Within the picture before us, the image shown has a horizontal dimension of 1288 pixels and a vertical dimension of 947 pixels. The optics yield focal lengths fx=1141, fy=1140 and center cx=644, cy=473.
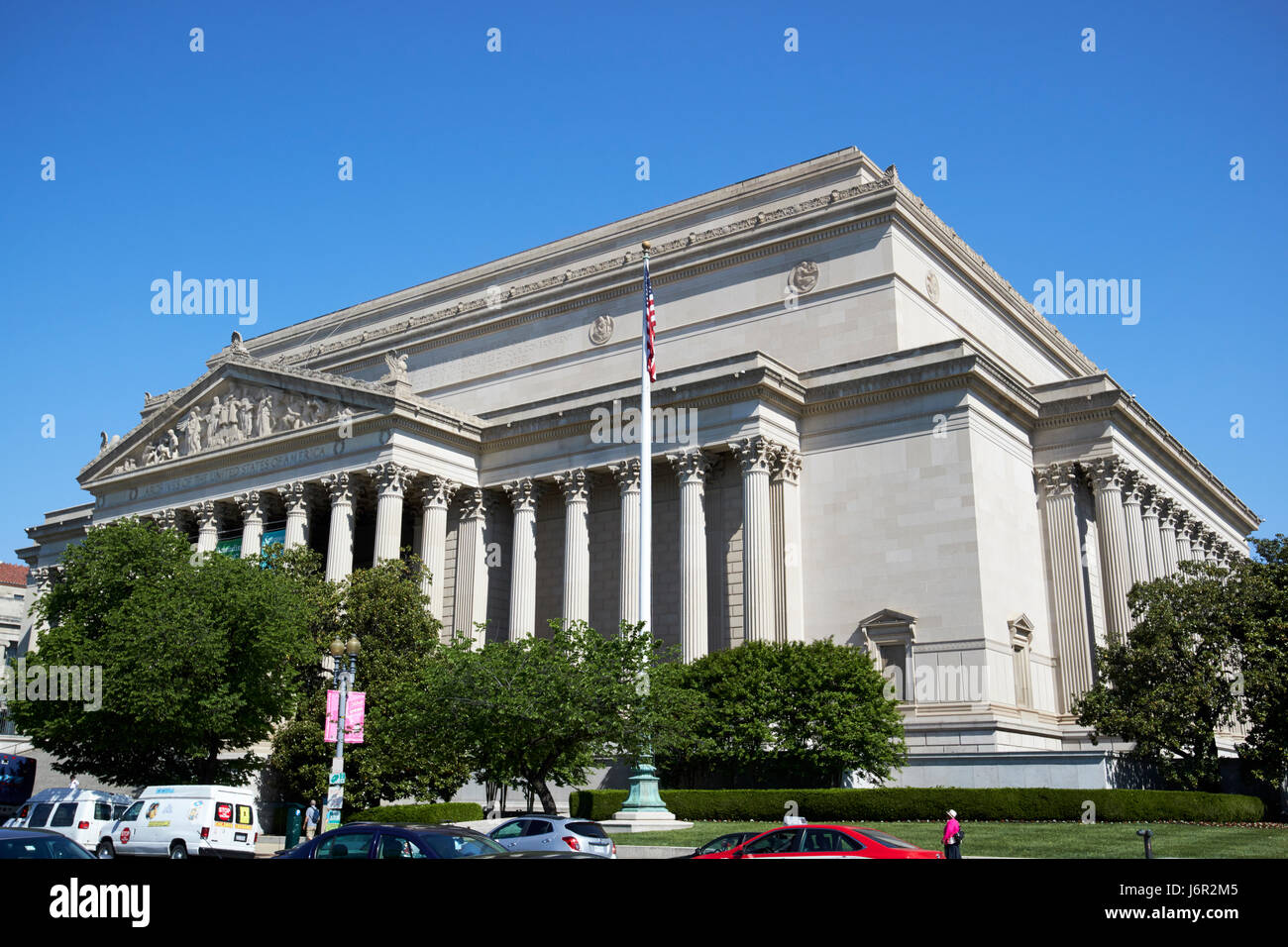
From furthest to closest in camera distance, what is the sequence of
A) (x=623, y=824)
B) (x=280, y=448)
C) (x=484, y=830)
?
(x=280, y=448), (x=484, y=830), (x=623, y=824)

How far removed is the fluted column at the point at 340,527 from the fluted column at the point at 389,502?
55.9 inches

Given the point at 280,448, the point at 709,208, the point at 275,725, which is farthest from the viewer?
the point at 709,208

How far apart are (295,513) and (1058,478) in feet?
118

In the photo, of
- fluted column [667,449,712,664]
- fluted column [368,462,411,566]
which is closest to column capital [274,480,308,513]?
fluted column [368,462,411,566]

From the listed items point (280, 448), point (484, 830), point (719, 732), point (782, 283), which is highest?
point (782, 283)

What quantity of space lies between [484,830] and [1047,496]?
29.7m

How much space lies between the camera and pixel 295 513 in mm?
56000

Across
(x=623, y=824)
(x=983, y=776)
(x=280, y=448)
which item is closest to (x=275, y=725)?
(x=280, y=448)

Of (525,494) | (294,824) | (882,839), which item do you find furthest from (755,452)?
(882,839)

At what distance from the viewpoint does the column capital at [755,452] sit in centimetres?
4794

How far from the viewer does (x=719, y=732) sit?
129 ft

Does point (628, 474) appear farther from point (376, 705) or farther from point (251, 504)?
point (251, 504)
